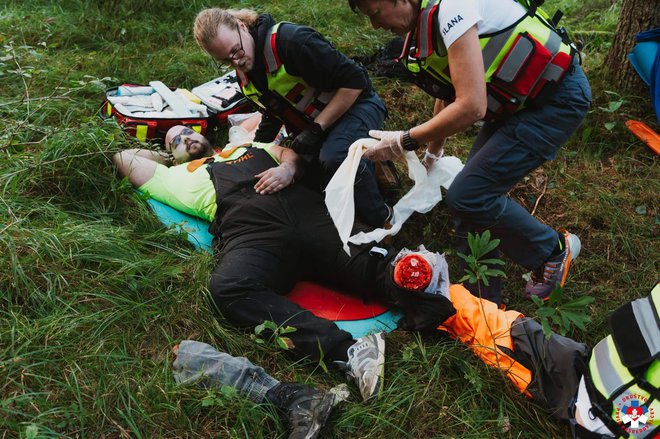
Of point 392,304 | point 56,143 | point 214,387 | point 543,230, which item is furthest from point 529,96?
point 56,143

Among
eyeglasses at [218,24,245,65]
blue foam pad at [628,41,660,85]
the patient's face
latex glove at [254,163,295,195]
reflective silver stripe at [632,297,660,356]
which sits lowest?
the patient's face

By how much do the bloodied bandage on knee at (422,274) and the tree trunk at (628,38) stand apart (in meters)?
2.39

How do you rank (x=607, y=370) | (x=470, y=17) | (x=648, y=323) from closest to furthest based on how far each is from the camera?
1. (x=648, y=323)
2. (x=607, y=370)
3. (x=470, y=17)

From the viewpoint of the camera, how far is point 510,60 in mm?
2377

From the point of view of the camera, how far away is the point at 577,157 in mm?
3900

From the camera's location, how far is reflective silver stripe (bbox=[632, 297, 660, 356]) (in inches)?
70.4

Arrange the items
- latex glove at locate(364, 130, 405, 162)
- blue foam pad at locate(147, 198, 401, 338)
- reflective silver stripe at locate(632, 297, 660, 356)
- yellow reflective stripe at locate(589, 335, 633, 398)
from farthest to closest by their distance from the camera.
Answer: blue foam pad at locate(147, 198, 401, 338), latex glove at locate(364, 130, 405, 162), yellow reflective stripe at locate(589, 335, 633, 398), reflective silver stripe at locate(632, 297, 660, 356)

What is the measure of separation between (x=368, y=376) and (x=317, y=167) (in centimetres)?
142

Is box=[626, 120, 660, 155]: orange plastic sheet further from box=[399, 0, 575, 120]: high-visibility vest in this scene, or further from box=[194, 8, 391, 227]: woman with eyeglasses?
box=[194, 8, 391, 227]: woman with eyeglasses

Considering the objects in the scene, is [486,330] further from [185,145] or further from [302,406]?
[185,145]

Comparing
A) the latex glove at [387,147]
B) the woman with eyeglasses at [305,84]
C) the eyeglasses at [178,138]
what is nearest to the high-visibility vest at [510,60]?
the latex glove at [387,147]

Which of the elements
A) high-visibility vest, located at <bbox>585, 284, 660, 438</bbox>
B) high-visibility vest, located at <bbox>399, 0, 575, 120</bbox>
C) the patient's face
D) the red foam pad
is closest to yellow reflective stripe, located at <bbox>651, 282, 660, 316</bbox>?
high-visibility vest, located at <bbox>585, 284, 660, 438</bbox>

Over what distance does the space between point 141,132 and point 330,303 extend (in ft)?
6.45

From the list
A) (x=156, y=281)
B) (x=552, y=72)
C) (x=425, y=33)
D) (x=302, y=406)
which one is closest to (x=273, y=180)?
(x=156, y=281)
